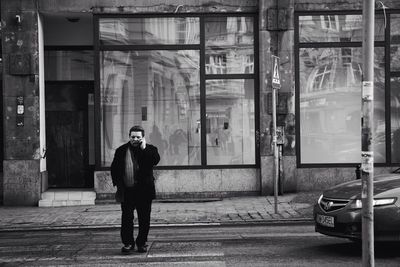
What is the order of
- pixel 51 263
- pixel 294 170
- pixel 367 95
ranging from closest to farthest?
pixel 367 95 < pixel 51 263 < pixel 294 170

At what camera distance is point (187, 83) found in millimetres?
17250

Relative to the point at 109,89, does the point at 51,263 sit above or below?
below

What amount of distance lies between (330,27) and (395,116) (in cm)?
286

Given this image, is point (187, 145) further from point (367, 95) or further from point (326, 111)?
point (367, 95)

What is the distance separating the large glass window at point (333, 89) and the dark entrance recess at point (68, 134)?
591 cm

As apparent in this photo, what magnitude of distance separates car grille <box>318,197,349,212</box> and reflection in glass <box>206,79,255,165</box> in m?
8.04

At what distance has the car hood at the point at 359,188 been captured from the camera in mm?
8727

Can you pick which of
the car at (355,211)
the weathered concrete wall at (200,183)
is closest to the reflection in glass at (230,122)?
the weathered concrete wall at (200,183)

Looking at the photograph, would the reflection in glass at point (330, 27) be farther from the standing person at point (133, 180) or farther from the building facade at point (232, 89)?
the standing person at point (133, 180)

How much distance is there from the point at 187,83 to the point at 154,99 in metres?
0.96

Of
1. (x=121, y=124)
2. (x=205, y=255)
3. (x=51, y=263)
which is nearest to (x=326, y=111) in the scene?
(x=121, y=124)

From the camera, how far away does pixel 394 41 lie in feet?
56.3

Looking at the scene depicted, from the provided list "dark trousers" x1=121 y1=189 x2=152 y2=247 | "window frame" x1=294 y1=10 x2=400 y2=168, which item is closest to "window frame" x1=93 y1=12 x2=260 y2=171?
"window frame" x1=294 y1=10 x2=400 y2=168

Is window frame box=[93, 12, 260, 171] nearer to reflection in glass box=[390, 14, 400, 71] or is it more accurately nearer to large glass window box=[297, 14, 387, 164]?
large glass window box=[297, 14, 387, 164]
